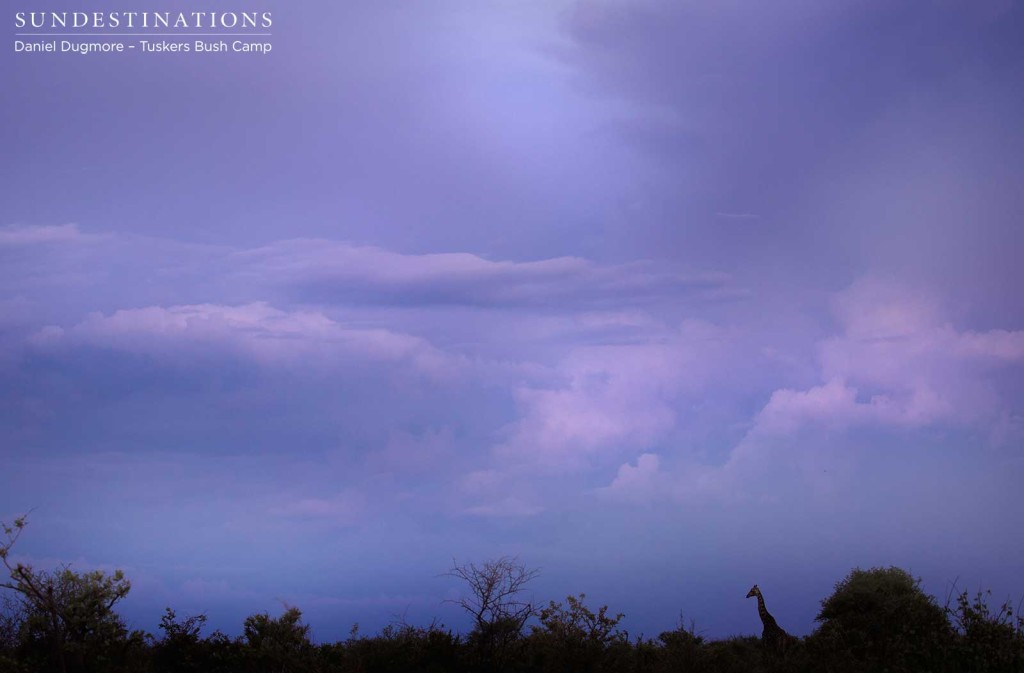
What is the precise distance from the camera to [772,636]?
28.1 m

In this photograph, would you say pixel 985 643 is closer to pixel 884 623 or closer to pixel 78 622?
pixel 884 623

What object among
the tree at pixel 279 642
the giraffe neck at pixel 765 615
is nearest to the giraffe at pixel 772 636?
the giraffe neck at pixel 765 615

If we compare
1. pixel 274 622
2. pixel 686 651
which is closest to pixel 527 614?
pixel 686 651

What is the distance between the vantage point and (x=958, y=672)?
2503 cm

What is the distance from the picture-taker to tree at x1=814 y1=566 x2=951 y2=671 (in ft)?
85.4

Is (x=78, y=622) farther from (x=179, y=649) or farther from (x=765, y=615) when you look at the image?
(x=765, y=615)

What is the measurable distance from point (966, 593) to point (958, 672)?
2.60 m

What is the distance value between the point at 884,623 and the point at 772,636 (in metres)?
2.97

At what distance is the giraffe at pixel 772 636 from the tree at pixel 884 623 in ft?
2.72

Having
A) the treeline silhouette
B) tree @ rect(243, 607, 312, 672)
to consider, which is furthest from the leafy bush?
tree @ rect(243, 607, 312, 672)

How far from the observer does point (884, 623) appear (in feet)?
90.8

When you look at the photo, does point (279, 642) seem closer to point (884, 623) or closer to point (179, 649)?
point (179, 649)

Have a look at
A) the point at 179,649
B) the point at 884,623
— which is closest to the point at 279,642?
the point at 179,649

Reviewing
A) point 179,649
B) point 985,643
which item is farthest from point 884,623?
point 179,649
